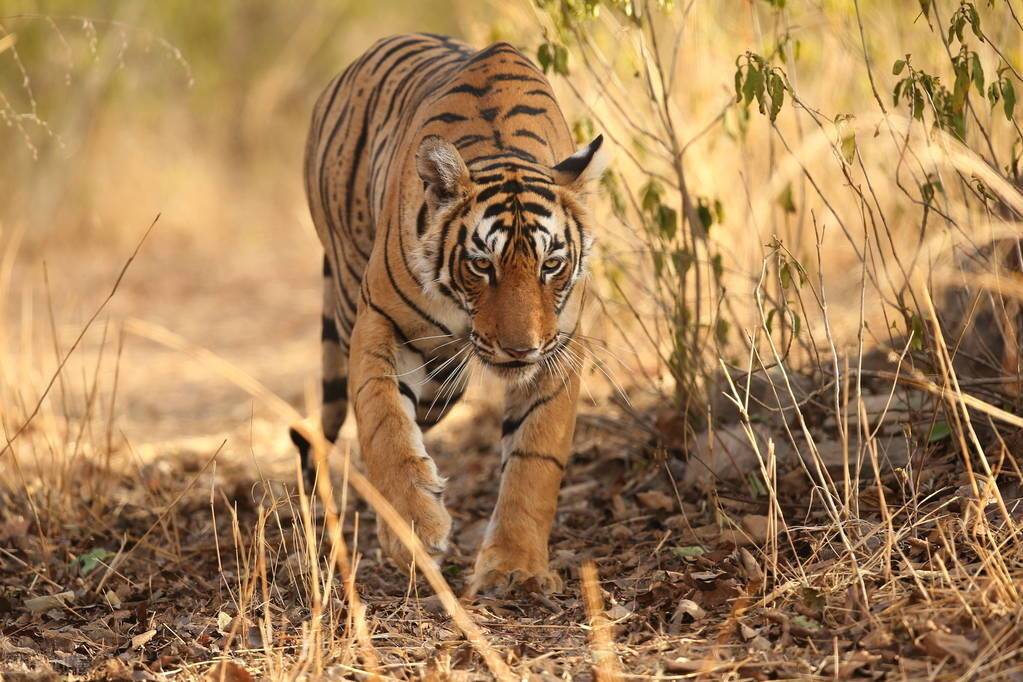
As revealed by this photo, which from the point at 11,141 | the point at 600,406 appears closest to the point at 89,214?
the point at 11,141

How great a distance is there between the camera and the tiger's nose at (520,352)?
3.38 m

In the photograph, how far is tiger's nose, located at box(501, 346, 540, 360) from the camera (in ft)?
11.1

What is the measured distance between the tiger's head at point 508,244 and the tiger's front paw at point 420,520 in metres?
0.40

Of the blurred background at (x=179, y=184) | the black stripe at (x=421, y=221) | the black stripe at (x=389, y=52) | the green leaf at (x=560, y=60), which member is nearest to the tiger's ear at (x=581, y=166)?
the black stripe at (x=421, y=221)

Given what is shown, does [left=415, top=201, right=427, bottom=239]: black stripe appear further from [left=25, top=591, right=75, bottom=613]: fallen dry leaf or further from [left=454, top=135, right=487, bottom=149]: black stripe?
[left=25, top=591, right=75, bottom=613]: fallen dry leaf

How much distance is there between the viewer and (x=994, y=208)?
388 cm

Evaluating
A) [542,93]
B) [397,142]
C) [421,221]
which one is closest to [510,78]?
[542,93]

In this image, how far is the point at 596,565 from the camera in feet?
12.4

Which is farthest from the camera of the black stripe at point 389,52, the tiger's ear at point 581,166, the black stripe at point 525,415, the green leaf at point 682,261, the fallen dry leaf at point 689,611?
the black stripe at point 389,52

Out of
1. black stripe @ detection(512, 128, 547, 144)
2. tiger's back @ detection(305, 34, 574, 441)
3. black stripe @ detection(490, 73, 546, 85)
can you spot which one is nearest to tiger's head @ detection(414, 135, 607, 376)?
tiger's back @ detection(305, 34, 574, 441)

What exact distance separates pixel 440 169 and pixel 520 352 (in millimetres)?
577

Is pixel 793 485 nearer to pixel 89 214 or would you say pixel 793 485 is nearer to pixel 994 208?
pixel 994 208

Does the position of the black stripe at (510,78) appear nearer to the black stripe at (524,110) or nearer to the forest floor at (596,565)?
the black stripe at (524,110)

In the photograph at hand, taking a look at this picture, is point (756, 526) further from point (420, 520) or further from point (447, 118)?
point (447, 118)
